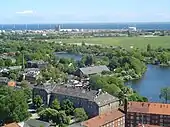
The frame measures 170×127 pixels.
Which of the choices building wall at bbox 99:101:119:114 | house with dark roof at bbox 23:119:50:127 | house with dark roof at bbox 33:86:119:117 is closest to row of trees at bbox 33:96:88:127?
house with dark roof at bbox 33:86:119:117

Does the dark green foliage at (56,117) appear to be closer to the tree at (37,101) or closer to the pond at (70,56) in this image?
the tree at (37,101)

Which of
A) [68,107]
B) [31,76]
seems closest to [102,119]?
[68,107]

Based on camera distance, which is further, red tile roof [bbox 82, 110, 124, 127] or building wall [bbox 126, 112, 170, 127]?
building wall [bbox 126, 112, 170, 127]

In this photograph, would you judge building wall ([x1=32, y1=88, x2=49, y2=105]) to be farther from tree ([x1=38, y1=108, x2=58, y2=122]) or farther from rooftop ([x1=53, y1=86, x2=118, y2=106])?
tree ([x1=38, y1=108, x2=58, y2=122])

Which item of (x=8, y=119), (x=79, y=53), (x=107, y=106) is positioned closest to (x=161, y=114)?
(x=107, y=106)

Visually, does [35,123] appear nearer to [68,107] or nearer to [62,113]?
[62,113]

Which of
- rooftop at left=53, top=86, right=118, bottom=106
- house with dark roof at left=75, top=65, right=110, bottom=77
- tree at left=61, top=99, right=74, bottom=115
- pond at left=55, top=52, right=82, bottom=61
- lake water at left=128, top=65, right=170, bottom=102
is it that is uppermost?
rooftop at left=53, top=86, right=118, bottom=106

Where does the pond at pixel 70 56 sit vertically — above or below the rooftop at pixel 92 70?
below

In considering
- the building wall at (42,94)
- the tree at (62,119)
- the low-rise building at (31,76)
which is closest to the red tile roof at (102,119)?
the tree at (62,119)

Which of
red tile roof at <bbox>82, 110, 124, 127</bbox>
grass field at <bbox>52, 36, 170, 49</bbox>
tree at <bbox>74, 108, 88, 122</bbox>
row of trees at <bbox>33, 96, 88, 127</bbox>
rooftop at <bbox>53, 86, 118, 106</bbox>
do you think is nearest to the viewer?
red tile roof at <bbox>82, 110, 124, 127</bbox>
